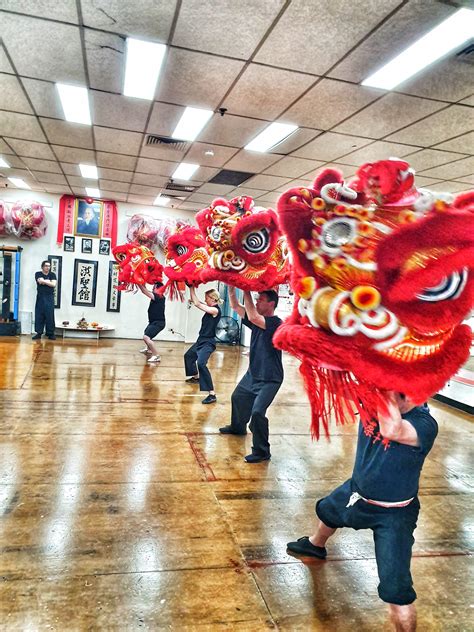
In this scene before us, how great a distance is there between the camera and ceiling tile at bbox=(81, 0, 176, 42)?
2838 millimetres

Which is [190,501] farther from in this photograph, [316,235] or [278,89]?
[278,89]

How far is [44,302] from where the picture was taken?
9.60 meters

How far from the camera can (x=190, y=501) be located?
3.02 metres

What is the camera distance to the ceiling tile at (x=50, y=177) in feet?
26.5

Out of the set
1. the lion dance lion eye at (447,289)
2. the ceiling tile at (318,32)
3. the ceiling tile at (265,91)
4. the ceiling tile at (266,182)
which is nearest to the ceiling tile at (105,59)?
the ceiling tile at (265,91)

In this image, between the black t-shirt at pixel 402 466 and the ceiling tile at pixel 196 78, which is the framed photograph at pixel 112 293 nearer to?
the ceiling tile at pixel 196 78

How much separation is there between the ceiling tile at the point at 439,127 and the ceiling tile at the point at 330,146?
0.45 metres

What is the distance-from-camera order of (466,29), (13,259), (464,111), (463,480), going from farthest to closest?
(13,259), (464,111), (463,480), (466,29)

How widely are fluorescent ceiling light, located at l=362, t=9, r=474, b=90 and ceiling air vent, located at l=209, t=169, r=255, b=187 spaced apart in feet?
11.5

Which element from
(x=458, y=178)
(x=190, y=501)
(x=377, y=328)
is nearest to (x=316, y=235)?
(x=377, y=328)

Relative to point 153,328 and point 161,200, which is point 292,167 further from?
point 161,200

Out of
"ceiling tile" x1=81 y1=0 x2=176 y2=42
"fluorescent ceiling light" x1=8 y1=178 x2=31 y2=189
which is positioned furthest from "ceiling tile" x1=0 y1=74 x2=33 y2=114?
"fluorescent ceiling light" x1=8 y1=178 x2=31 y2=189

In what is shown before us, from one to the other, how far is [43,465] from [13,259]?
7.65m

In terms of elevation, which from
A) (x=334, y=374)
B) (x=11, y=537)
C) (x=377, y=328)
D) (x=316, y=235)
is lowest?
(x=11, y=537)
